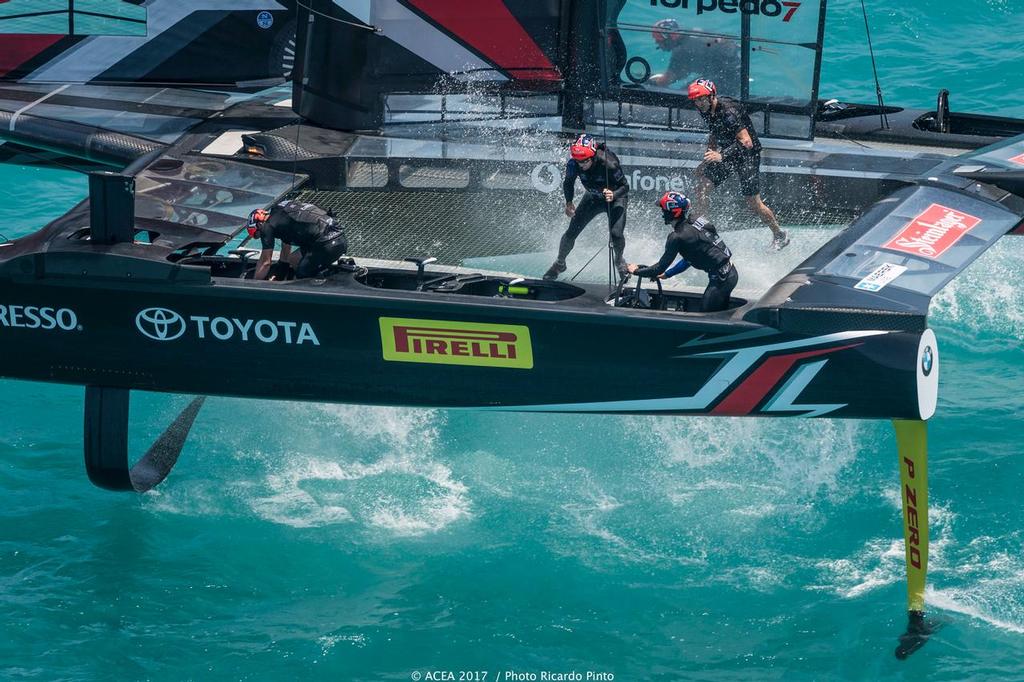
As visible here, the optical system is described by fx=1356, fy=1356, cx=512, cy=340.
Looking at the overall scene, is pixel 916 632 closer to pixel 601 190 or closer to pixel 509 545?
pixel 509 545

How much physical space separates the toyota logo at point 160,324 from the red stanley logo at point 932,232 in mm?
3785

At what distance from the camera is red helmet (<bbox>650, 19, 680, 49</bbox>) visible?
947 cm

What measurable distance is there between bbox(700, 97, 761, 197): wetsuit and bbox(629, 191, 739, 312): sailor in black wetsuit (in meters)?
1.82

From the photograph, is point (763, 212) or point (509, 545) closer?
point (509, 545)

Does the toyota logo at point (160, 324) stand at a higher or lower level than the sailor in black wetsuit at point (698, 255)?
lower

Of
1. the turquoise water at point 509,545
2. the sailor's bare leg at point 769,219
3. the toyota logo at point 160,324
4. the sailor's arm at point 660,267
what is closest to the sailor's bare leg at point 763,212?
the sailor's bare leg at point 769,219

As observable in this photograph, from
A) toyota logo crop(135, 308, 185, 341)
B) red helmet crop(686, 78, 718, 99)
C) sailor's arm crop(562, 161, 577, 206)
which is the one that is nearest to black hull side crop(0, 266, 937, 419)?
toyota logo crop(135, 308, 185, 341)

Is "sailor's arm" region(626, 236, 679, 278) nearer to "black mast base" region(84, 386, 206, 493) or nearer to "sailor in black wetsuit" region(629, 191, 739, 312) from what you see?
"sailor in black wetsuit" region(629, 191, 739, 312)

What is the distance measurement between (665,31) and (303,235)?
3.37 m

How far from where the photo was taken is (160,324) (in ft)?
23.5

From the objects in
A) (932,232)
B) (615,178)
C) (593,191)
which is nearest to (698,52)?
(615,178)

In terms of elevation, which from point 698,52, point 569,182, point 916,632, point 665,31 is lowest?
point 916,632

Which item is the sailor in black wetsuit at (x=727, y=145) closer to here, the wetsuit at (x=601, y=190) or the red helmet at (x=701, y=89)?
the red helmet at (x=701, y=89)

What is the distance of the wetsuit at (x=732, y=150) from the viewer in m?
9.17
